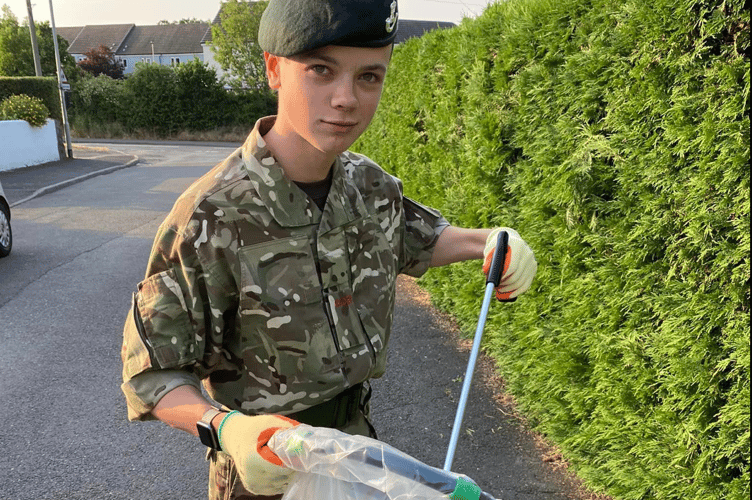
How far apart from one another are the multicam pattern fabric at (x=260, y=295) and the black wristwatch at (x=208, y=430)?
0.15 meters

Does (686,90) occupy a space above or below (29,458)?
above

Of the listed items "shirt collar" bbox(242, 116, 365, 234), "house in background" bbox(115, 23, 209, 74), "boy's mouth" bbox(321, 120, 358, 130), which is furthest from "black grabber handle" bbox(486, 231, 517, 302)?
"house in background" bbox(115, 23, 209, 74)

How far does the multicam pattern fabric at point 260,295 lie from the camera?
1632 mm

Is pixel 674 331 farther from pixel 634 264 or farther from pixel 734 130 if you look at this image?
pixel 734 130

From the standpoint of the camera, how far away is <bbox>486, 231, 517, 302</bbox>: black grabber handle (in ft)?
6.91

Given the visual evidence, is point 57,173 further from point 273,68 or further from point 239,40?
point 239,40

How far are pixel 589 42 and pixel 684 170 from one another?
995 millimetres

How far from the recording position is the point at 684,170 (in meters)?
2.58

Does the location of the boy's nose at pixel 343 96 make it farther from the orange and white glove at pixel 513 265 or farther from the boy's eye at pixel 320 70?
the orange and white glove at pixel 513 265

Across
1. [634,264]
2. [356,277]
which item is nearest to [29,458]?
[356,277]

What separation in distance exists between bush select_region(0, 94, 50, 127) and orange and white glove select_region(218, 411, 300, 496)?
20395mm

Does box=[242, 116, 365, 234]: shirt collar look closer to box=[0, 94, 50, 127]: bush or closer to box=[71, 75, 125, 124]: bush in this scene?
box=[0, 94, 50, 127]: bush

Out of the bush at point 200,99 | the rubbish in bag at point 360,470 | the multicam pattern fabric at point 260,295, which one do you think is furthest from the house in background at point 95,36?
the rubbish in bag at point 360,470

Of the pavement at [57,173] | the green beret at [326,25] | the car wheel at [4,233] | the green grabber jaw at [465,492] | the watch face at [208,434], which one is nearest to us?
the green grabber jaw at [465,492]
